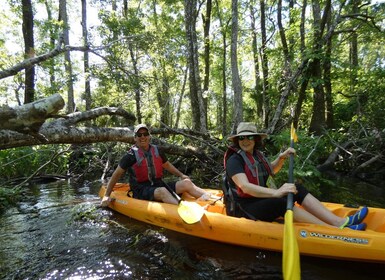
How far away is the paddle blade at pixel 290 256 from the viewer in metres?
2.36

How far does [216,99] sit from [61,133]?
1990cm

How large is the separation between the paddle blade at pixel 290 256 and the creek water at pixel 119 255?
0.47m

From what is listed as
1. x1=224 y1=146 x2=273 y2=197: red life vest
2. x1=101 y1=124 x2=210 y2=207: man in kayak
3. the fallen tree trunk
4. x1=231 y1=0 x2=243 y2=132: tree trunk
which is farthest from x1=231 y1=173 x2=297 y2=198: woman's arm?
x1=231 y1=0 x2=243 y2=132: tree trunk

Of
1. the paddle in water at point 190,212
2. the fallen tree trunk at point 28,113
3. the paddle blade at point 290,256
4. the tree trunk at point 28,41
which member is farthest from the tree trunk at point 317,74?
the tree trunk at point 28,41

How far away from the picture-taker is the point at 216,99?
24078mm

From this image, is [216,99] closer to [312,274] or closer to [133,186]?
[133,186]

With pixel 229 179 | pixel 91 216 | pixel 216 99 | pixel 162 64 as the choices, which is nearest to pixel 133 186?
pixel 91 216

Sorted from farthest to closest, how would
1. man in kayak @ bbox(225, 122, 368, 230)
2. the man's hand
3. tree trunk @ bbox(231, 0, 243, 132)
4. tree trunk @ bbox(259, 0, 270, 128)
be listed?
tree trunk @ bbox(259, 0, 270, 128), tree trunk @ bbox(231, 0, 243, 132), the man's hand, man in kayak @ bbox(225, 122, 368, 230)

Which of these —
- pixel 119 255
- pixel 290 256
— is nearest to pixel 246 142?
pixel 290 256

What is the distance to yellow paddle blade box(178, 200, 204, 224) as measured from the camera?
3.65 m

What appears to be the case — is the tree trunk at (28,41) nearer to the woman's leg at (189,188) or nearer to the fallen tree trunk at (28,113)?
the woman's leg at (189,188)

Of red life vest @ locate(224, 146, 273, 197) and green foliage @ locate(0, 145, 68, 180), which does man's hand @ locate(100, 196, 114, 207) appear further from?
green foliage @ locate(0, 145, 68, 180)

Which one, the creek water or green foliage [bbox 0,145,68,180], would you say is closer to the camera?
the creek water

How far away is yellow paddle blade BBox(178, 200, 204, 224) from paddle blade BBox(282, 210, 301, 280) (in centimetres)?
110
